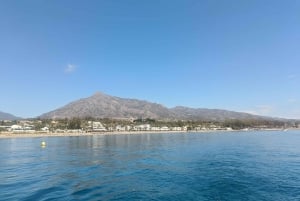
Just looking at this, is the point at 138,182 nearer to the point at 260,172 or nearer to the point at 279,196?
the point at 279,196

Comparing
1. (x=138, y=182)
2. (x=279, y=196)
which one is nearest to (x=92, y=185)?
(x=138, y=182)

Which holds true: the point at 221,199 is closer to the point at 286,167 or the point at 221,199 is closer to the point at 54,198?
the point at 54,198

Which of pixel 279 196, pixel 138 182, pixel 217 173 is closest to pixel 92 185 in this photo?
pixel 138 182

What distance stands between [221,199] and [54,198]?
1359cm

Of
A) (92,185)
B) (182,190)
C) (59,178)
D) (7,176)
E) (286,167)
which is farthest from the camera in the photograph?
(286,167)

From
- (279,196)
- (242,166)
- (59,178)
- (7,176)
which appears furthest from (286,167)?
(7,176)

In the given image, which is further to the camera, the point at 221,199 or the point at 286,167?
the point at 286,167

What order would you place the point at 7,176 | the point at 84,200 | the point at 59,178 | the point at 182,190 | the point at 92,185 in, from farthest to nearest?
the point at 7,176 < the point at 59,178 < the point at 92,185 < the point at 182,190 < the point at 84,200

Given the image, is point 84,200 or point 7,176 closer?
point 84,200

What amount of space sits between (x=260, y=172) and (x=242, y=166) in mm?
4585

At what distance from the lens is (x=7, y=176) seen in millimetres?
31531

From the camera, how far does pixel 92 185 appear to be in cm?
2589

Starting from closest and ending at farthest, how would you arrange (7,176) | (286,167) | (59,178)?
(59,178) → (7,176) → (286,167)

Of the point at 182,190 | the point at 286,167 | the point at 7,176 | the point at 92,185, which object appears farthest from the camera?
the point at 286,167
